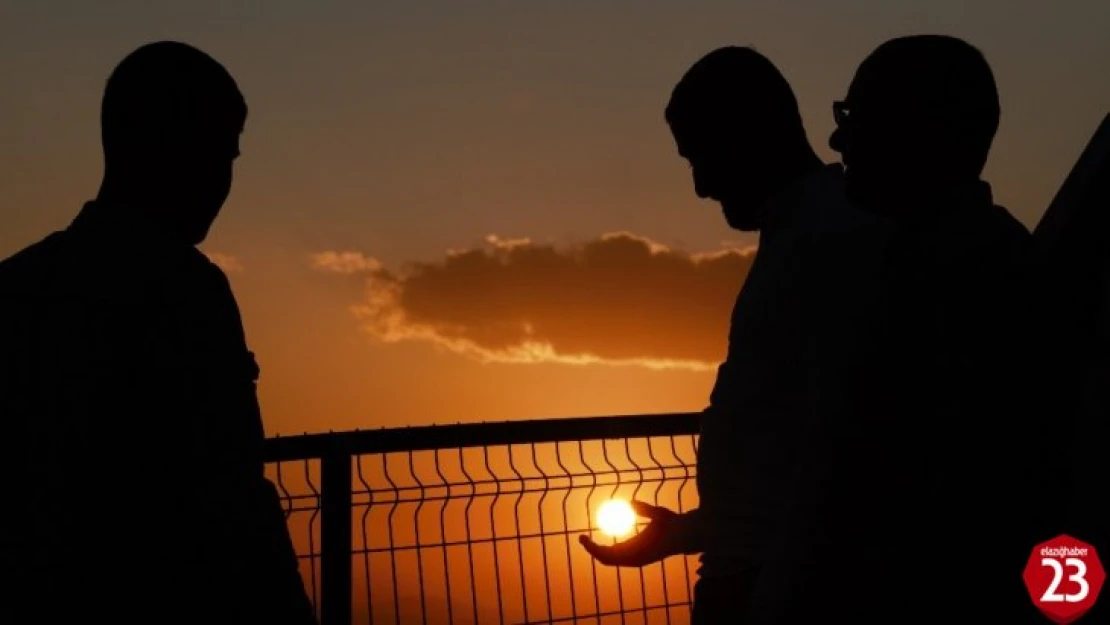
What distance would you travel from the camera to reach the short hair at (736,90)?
2809mm

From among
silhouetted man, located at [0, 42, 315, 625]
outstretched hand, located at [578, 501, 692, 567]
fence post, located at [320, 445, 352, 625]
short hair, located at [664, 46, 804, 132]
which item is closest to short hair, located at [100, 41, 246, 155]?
silhouetted man, located at [0, 42, 315, 625]

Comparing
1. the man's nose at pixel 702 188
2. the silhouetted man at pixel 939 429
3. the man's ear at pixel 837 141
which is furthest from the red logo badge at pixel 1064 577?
the man's nose at pixel 702 188

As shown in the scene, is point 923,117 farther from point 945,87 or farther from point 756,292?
point 756,292

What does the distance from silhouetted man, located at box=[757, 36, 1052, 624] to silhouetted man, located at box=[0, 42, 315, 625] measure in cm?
101

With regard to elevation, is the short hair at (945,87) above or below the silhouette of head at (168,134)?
below

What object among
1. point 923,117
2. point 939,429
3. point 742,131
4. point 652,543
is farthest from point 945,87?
point 652,543

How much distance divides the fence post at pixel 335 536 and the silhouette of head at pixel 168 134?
1950mm

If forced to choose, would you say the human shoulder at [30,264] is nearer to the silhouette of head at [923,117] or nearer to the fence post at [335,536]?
the silhouette of head at [923,117]

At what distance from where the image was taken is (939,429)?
1705 mm

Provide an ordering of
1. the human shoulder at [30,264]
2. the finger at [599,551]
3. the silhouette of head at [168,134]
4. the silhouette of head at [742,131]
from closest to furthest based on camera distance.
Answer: the human shoulder at [30,264] < the silhouette of head at [168,134] < the silhouette of head at [742,131] < the finger at [599,551]

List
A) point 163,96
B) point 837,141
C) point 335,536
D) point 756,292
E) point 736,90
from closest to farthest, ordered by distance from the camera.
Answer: point 837,141 → point 163,96 → point 756,292 → point 736,90 → point 335,536

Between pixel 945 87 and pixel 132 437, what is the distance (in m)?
1.52

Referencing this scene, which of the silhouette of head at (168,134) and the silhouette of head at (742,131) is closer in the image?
the silhouette of head at (168,134)

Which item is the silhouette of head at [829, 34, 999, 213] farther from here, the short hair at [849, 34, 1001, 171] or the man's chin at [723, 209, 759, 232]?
the man's chin at [723, 209, 759, 232]
